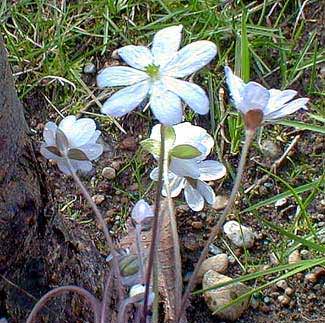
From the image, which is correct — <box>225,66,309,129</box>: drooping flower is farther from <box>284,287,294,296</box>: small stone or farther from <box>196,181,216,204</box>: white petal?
<box>284,287,294,296</box>: small stone

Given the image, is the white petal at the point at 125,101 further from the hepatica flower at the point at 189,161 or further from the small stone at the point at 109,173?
the small stone at the point at 109,173

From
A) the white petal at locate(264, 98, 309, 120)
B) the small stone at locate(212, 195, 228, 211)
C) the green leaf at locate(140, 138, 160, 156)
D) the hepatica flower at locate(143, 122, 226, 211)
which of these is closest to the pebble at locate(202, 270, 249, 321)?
the small stone at locate(212, 195, 228, 211)

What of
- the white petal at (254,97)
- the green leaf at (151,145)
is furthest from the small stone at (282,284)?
the white petal at (254,97)

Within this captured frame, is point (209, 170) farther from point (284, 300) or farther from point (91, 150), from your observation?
point (284, 300)

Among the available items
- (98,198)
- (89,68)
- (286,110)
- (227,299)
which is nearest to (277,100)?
(286,110)

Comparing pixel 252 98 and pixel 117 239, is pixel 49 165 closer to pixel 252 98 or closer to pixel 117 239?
pixel 117 239
